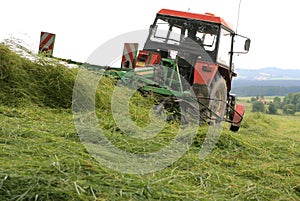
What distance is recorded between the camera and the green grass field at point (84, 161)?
9.94ft

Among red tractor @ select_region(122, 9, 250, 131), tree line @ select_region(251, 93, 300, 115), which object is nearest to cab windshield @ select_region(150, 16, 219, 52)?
red tractor @ select_region(122, 9, 250, 131)

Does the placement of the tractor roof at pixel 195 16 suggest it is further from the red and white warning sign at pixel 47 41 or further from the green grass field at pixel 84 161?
the green grass field at pixel 84 161

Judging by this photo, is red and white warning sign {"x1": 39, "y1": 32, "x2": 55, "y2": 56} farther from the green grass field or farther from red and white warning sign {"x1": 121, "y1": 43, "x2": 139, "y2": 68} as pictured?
the green grass field

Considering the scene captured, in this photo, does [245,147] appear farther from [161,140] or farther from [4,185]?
[4,185]

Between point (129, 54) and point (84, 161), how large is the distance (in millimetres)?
4796

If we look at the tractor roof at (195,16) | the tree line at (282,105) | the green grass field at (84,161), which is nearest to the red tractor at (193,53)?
the tractor roof at (195,16)

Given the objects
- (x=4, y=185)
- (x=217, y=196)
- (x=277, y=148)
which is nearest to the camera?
(x=4, y=185)

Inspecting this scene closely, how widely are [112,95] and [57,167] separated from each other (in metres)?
3.20

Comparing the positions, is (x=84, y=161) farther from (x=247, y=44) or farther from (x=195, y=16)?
(x=247, y=44)

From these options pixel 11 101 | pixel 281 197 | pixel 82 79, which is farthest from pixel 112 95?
pixel 281 197

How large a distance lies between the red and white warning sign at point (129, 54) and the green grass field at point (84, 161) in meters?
1.56

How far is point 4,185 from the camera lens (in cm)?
286

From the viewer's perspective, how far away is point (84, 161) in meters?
3.51

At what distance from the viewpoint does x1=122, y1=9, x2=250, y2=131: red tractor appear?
728 cm
